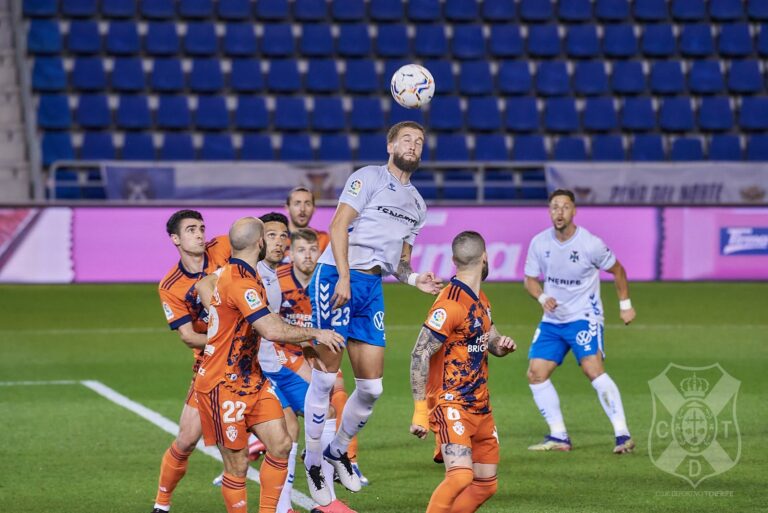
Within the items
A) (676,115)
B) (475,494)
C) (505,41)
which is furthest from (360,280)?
(676,115)

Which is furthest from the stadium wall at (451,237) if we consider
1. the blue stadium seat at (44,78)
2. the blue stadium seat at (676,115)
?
the blue stadium seat at (44,78)

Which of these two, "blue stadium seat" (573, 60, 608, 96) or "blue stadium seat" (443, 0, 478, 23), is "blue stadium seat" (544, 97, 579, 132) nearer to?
"blue stadium seat" (573, 60, 608, 96)

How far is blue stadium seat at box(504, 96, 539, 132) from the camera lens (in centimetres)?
2658

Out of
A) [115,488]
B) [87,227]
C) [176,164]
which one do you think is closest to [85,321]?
[87,227]

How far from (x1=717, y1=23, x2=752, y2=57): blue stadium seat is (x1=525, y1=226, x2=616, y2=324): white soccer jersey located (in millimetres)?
18632

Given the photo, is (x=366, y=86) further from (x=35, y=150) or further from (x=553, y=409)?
(x=553, y=409)

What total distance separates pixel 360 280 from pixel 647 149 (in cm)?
1897

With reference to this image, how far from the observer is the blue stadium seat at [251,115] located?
25.9 meters

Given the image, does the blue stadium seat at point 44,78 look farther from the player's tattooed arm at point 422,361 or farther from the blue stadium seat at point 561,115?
the player's tattooed arm at point 422,361

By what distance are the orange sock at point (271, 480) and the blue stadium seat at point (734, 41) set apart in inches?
917

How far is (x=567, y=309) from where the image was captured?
10844 mm

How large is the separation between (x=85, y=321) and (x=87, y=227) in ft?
9.79

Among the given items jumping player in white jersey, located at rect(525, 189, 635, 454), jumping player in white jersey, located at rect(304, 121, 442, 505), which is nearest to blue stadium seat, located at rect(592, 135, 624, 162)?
jumping player in white jersey, located at rect(525, 189, 635, 454)

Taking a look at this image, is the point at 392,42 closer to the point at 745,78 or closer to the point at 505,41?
the point at 505,41
